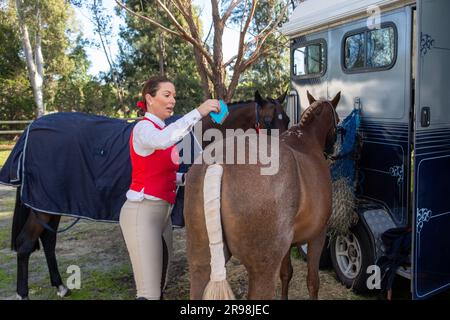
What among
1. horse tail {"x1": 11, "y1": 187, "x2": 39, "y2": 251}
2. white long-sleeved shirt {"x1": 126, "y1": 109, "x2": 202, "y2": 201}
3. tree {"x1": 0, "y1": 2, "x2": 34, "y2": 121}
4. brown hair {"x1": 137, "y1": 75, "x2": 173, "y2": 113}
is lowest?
horse tail {"x1": 11, "y1": 187, "x2": 39, "y2": 251}

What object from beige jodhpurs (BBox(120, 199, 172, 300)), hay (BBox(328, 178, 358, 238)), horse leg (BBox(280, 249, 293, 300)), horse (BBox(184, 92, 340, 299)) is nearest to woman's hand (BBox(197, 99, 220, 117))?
horse (BBox(184, 92, 340, 299))

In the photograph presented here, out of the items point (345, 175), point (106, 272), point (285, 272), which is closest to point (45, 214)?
point (106, 272)

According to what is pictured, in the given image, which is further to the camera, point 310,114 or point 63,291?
point 63,291

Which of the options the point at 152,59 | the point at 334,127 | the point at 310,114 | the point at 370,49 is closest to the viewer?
the point at 310,114

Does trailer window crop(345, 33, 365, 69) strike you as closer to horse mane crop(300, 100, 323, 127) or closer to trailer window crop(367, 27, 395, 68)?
trailer window crop(367, 27, 395, 68)

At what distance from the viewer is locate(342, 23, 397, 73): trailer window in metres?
3.36

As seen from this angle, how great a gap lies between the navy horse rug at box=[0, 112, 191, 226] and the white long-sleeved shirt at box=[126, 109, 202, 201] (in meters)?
1.33

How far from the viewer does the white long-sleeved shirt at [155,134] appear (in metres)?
2.10

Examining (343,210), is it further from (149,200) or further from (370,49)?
(149,200)

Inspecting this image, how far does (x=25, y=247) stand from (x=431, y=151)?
3654 mm

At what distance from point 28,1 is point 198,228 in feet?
82.1

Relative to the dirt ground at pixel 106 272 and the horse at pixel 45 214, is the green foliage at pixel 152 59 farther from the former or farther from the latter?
the horse at pixel 45 214

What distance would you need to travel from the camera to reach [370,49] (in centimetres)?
359
